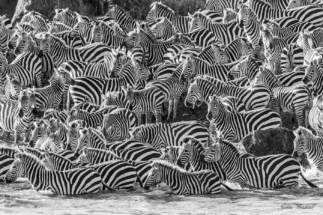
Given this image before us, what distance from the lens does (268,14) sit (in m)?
43.8

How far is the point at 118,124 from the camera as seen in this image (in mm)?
34469

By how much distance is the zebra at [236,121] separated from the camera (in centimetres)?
3438

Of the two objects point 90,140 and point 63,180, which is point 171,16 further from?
point 63,180

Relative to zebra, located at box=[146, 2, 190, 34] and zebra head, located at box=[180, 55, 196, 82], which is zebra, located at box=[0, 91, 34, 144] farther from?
zebra, located at box=[146, 2, 190, 34]

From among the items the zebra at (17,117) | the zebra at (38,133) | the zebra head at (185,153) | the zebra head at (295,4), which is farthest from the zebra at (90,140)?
the zebra head at (295,4)

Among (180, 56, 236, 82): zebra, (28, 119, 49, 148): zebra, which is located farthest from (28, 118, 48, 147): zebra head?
(180, 56, 236, 82): zebra

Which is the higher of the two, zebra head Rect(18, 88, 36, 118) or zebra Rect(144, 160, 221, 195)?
zebra head Rect(18, 88, 36, 118)

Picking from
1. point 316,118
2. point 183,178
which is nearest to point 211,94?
point 316,118

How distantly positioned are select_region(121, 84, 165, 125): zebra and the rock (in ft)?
7.71

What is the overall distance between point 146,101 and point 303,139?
4.37m

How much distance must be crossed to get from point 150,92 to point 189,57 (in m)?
2.04

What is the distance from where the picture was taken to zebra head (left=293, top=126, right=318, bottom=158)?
32.7 m

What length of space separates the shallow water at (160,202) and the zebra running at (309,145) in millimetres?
661
